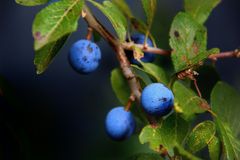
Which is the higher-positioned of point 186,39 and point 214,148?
point 186,39

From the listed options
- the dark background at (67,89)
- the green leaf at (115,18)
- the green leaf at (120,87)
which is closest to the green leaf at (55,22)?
the green leaf at (115,18)

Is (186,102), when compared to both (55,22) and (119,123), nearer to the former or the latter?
(119,123)

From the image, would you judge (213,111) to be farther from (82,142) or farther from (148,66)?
(82,142)

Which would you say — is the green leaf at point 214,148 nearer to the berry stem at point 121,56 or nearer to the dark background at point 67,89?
the berry stem at point 121,56

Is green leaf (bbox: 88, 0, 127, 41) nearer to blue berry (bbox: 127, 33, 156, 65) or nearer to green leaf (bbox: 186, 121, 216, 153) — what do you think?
blue berry (bbox: 127, 33, 156, 65)

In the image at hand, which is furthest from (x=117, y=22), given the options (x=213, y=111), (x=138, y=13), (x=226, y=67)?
(x=226, y=67)

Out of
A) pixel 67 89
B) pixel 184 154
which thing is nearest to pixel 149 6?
pixel 184 154
